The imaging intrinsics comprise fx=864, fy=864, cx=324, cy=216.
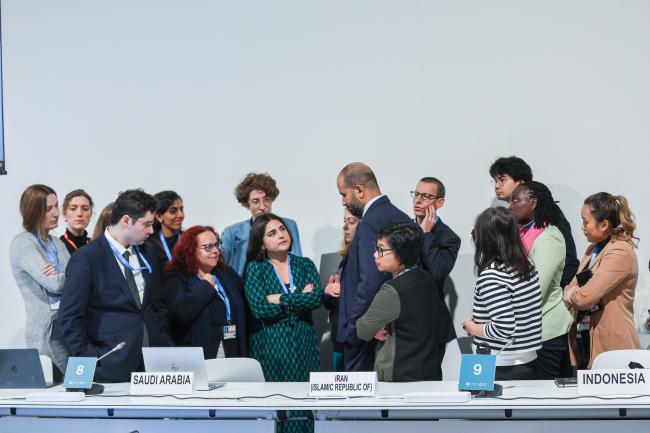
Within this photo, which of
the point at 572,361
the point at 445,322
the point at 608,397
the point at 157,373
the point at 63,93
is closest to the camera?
the point at 608,397

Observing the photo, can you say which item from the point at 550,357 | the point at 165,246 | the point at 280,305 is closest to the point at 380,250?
the point at 280,305

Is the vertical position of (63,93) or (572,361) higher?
(63,93)

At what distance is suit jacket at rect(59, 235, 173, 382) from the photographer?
3.84m

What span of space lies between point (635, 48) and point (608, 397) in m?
3.35

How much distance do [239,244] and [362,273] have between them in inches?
56.3

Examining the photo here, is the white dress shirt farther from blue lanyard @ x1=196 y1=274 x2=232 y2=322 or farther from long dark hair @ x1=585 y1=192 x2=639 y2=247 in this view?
long dark hair @ x1=585 y1=192 x2=639 y2=247

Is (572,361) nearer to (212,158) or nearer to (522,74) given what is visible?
(522,74)

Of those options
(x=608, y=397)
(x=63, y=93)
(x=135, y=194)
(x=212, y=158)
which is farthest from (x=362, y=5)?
(x=608, y=397)

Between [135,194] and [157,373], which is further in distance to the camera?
[135,194]

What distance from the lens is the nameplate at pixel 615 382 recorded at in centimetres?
324

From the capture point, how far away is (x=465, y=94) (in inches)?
233

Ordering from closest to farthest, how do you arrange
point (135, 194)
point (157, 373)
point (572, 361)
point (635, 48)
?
1. point (157, 373)
2. point (135, 194)
3. point (572, 361)
4. point (635, 48)

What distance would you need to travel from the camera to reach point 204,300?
4.63m

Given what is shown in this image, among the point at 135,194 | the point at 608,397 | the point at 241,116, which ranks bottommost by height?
the point at 608,397
